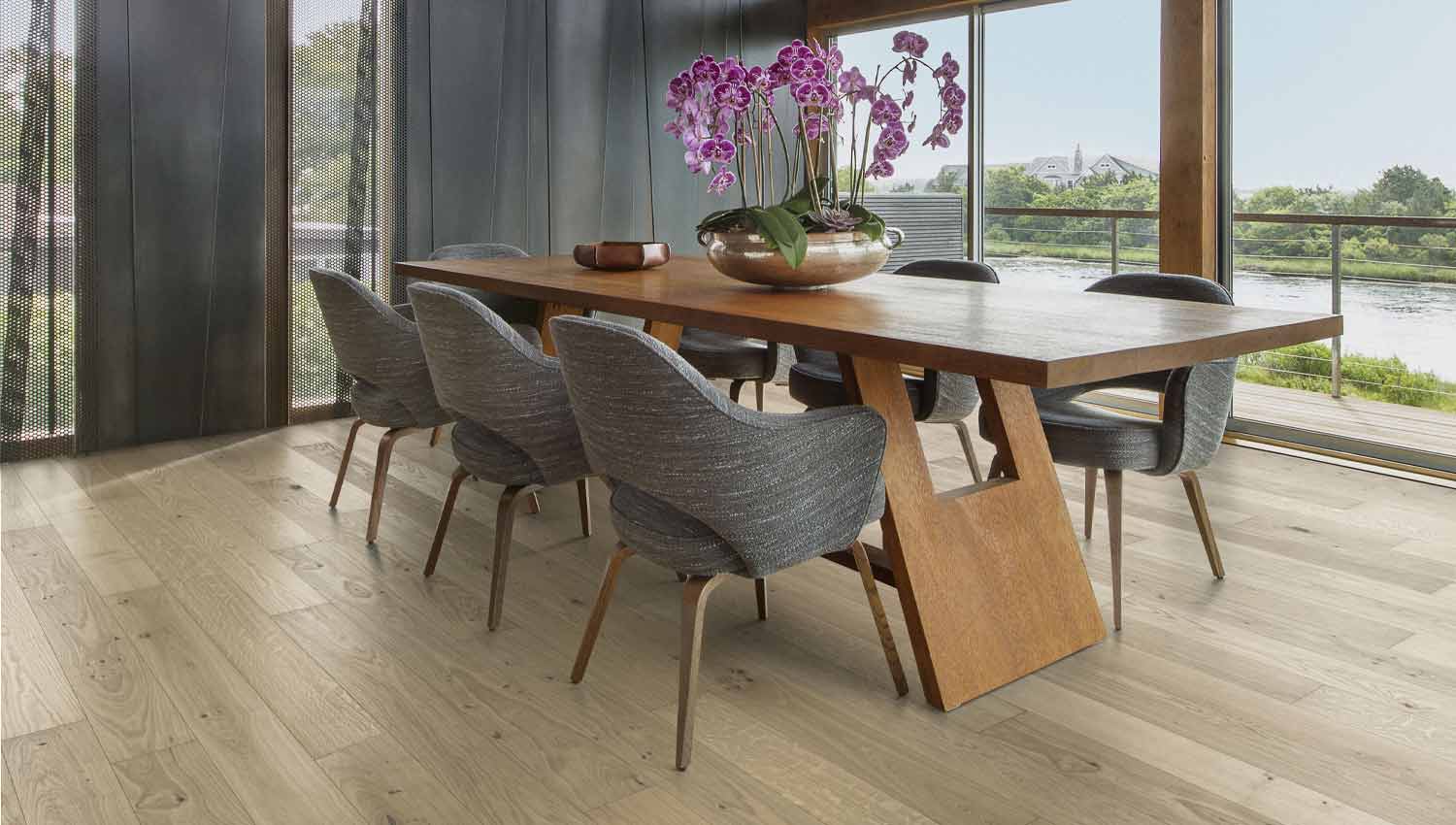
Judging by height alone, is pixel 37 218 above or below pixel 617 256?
above

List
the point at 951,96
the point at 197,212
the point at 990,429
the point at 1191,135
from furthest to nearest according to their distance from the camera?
the point at 197,212 → the point at 1191,135 → the point at 951,96 → the point at 990,429

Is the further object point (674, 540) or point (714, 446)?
point (674, 540)

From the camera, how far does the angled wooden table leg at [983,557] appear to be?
235 cm

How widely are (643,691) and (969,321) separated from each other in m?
1.04

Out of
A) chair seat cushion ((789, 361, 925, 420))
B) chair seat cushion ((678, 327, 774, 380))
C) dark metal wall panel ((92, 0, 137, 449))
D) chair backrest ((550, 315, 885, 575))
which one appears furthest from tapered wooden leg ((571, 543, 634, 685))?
dark metal wall panel ((92, 0, 137, 449))

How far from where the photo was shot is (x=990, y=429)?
266 cm

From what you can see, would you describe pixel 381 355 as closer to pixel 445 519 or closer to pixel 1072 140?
pixel 445 519

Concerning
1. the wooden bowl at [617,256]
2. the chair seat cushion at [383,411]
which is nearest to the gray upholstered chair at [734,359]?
the wooden bowl at [617,256]

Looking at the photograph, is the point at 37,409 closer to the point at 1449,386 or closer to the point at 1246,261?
the point at 1246,261

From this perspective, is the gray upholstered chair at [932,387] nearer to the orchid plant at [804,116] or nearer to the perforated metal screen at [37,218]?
the orchid plant at [804,116]

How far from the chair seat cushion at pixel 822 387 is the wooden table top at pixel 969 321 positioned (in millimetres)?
352

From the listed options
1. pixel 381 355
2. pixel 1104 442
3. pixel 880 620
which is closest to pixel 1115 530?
pixel 1104 442

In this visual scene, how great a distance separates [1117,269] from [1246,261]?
638mm

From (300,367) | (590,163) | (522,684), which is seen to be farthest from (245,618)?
(590,163)
